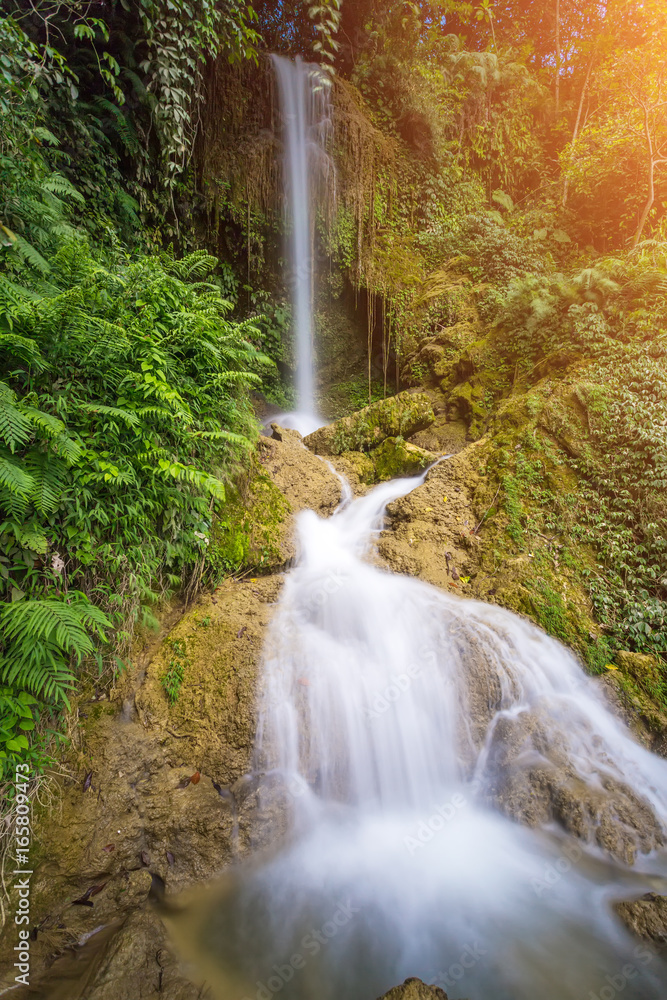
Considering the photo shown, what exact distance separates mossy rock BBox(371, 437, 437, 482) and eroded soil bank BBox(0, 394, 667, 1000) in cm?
206

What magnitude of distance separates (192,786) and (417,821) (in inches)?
78.8

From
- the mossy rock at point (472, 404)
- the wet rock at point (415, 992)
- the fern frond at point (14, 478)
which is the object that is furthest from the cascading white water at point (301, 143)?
the wet rock at point (415, 992)

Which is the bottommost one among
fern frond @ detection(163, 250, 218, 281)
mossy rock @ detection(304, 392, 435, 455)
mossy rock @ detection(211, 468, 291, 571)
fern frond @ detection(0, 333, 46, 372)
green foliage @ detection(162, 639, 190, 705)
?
green foliage @ detection(162, 639, 190, 705)

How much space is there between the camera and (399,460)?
764 centimetres

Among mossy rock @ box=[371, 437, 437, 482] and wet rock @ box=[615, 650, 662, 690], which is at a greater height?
mossy rock @ box=[371, 437, 437, 482]

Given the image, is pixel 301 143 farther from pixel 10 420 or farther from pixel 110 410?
pixel 10 420

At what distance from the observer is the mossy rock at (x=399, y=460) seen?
24.7 ft

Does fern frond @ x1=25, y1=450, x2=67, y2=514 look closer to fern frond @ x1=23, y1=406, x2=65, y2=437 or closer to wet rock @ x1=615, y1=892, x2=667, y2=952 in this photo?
fern frond @ x1=23, y1=406, x2=65, y2=437

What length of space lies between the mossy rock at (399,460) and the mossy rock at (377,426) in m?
0.37

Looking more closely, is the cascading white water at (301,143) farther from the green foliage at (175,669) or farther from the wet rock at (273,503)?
the green foliage at (175,669)

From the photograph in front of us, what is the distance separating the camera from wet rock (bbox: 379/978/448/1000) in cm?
242

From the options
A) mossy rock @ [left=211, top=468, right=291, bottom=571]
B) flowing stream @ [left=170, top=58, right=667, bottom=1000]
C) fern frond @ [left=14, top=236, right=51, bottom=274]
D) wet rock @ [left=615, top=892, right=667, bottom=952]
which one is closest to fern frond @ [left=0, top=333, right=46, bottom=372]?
fern frond @ [left=14, top=236, right=51, bottom=274]

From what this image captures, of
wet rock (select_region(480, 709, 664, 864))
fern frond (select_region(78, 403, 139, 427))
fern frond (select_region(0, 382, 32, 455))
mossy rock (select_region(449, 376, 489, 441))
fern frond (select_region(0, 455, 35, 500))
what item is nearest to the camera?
fern frond (select_region(0, 455, 35, 500))

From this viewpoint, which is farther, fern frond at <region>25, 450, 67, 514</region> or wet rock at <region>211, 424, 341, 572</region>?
wet rock at <region>211, 424, 341, 572</region>
